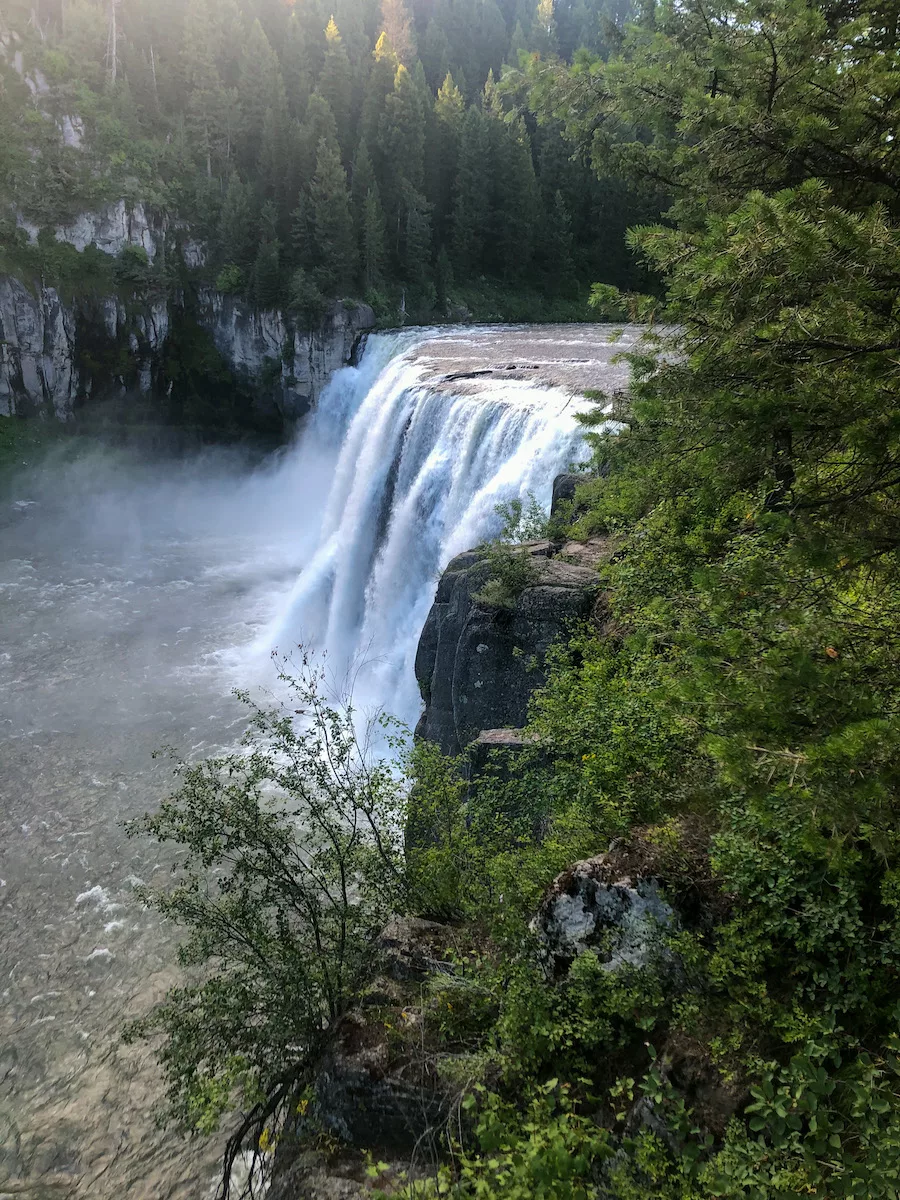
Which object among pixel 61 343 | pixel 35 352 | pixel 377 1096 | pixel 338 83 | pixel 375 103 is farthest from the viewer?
pixel 338 83

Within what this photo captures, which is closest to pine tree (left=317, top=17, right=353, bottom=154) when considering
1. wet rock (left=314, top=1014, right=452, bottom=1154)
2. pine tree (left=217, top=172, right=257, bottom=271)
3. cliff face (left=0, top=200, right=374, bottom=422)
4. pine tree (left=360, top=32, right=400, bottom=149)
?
pine tree (left=360, top=32, right=400, bottom=149)

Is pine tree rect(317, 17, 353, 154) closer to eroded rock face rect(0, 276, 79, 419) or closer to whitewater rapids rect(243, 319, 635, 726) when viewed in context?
eroded rock face rect(0, 276, 79, 419)

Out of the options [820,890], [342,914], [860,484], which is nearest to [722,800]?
[820,890]

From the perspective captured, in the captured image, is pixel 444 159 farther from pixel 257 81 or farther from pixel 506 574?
pixel 506 574

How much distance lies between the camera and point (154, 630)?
65.0 ft

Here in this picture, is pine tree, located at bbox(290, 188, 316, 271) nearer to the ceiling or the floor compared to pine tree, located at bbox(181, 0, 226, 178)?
nearer to the floor

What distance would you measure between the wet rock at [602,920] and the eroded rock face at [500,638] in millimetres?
3709

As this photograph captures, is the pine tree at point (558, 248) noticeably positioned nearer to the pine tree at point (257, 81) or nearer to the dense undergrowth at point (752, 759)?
the pine tree at point (257, 81)

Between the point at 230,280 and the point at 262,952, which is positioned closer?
the point at 262,952

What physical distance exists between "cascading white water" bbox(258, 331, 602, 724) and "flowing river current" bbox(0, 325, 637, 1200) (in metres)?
0.07

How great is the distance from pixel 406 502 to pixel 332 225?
2354 centimetres

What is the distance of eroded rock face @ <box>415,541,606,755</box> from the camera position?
8.46m

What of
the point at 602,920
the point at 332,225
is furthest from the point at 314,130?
the point at 602,920

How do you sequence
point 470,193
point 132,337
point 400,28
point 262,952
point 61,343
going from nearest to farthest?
point 262,952 → point 61,343 → point 132,337 → point 470,193 → point 400,28
